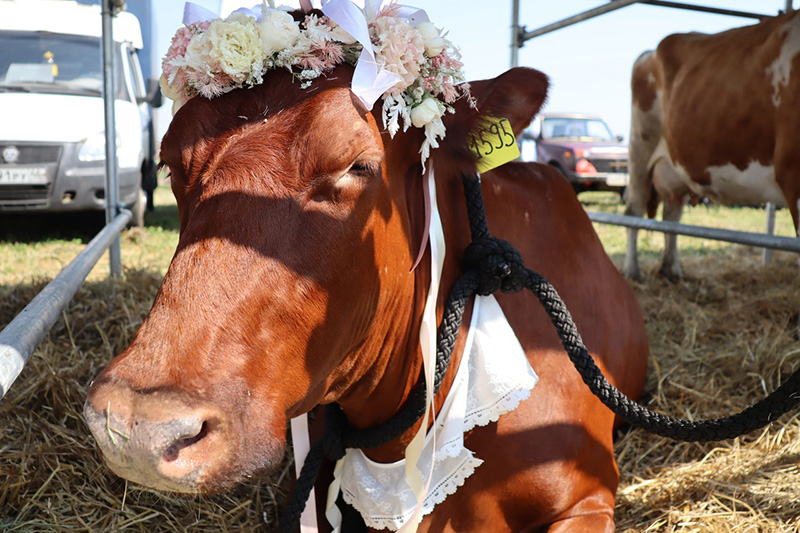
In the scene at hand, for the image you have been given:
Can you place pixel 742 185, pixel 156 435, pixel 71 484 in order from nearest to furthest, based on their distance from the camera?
pixel 156 435
pixel 71 484
pixel 742 185

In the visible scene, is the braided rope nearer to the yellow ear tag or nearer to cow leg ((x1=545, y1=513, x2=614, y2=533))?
the yellow ear tag

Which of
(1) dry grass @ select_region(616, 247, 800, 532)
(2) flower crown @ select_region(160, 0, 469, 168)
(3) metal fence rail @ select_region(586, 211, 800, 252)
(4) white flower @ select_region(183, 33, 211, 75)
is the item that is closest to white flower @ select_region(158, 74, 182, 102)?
(2) flower crown @ select_region(160, 0, 469, 168)

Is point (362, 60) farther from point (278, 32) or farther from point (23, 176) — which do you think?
point (23, 176)

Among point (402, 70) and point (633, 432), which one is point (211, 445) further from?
point (633, 432)

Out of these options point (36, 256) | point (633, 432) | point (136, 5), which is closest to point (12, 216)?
point (36, 256)

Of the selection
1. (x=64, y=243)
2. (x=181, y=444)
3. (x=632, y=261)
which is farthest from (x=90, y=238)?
(x=181, y=444)

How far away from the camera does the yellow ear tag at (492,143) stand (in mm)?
1771

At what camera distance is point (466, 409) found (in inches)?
68.4

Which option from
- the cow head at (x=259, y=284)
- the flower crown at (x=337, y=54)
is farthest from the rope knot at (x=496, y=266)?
the flower crown at (x=337, y=54)

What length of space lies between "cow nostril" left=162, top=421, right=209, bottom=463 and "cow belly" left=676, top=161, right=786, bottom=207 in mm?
3529

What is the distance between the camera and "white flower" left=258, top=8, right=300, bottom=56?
56.0 inches

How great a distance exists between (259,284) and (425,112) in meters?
0.57

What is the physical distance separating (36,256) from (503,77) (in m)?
5.01

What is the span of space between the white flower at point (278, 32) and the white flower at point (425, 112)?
11.6 inches
